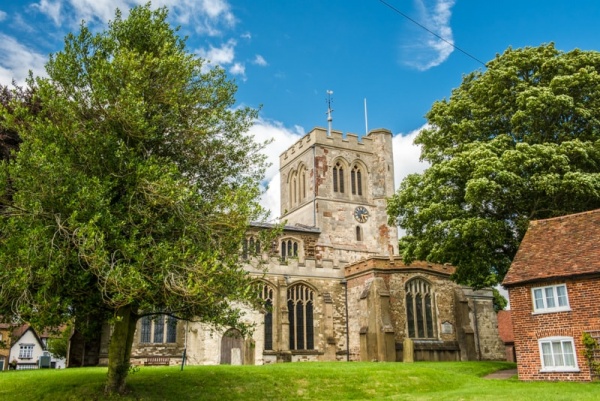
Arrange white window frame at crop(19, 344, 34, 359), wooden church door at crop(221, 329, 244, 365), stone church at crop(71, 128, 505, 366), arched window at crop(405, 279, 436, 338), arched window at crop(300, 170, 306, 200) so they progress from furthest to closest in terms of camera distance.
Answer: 1. white window frame at crop(19, 344, 34, 359)
2. arched window at crop(300, 170, 306, 200)
3. arched window at crop(405, 279, 436, 338)
4. wooden church door at crop(221, 329, 244, 365)
5. stone church at crop(71, 128, 505, 366)

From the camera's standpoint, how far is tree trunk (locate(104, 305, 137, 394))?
14953 millimetres

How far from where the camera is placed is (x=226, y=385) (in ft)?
56.1

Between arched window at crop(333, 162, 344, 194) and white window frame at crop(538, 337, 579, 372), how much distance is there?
26.3 m

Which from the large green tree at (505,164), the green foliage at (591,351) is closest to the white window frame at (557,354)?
the green foliage at (591,351)

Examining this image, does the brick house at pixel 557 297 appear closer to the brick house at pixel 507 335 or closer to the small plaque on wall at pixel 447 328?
the small plaque on wall at pixel 447 328

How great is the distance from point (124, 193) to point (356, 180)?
31.3 meters

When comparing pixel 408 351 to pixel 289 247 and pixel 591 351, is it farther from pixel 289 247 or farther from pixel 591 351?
pixel 289 247

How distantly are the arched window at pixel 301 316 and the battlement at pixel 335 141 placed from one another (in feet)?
51.1

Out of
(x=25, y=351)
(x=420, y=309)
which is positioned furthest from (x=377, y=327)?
(x=25, y=351)

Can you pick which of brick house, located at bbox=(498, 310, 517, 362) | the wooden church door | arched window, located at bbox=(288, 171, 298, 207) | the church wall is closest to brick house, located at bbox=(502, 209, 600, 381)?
the church wall

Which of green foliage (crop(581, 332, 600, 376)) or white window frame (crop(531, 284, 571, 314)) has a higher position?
white window frame (crop(531, 284, 571, 314))

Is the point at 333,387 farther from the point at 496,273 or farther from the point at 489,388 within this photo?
the point at 496,273

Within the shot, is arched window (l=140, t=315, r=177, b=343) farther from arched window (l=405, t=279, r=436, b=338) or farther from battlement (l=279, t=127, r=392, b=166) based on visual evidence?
battlement (l=279, t=127, r=392, b=166)

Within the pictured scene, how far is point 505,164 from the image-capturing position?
2112 cm
